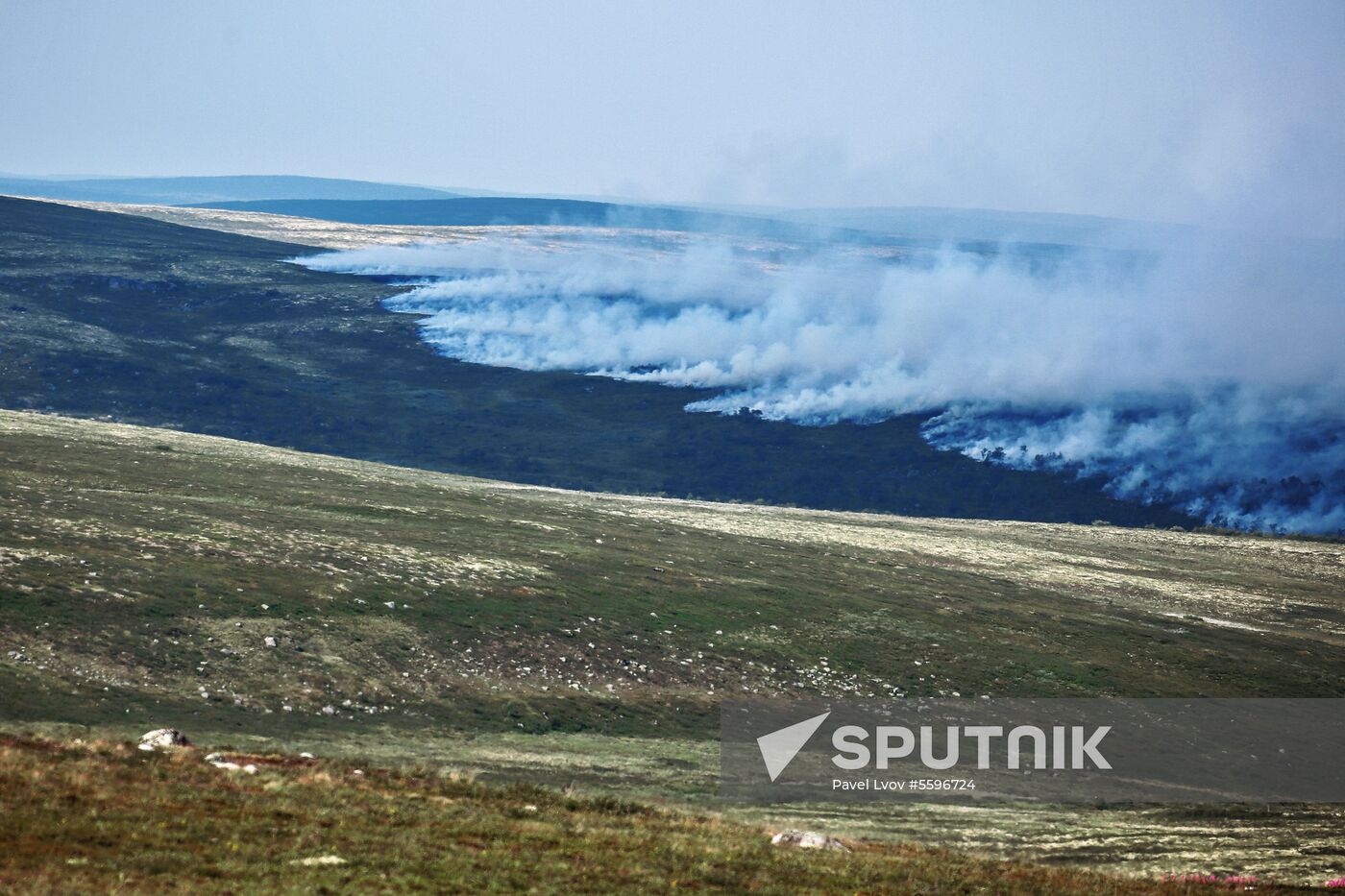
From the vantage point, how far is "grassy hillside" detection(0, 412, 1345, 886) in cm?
4262

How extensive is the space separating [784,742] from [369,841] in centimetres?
3201

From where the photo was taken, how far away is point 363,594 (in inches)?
2557

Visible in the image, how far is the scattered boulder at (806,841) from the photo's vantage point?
32344 mm

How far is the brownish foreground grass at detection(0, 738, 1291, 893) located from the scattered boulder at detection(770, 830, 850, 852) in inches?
24.3

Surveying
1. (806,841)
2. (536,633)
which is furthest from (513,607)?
(806,841)

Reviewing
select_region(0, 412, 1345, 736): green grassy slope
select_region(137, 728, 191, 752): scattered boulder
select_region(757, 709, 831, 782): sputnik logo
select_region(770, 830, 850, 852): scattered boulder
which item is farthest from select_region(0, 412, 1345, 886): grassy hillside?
select_region(137, 728, 191, 752): scattered boulder

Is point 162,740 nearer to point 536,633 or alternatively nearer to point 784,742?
point 784,742

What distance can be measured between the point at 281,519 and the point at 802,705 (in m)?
37.9

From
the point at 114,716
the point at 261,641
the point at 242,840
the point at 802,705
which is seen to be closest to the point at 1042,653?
the point at 802,705

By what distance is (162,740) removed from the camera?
34219 millimetres

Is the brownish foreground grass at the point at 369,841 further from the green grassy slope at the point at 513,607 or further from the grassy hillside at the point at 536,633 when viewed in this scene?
the green grassy slope at the point at 513,607

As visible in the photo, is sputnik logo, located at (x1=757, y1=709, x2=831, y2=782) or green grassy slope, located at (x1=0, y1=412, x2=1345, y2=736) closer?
sputnik logo, located at (x1=757, y1=709, x2=831, y2=782)

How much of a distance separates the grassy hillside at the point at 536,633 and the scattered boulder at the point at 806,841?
2.10m

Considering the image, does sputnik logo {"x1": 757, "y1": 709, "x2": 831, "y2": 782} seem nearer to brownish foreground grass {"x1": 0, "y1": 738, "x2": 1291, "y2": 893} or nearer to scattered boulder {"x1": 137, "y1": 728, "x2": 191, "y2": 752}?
brownish foreground grass {"x1": 0, "y1": 738, "x2": 1291, "y2": 893}
